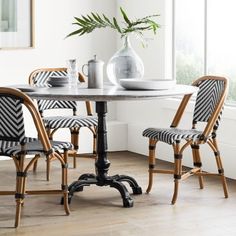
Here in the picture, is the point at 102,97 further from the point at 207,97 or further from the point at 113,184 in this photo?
the point at 207,97

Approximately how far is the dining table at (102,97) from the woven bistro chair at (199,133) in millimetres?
218

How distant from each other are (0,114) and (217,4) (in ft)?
8.40

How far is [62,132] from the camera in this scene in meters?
6.71

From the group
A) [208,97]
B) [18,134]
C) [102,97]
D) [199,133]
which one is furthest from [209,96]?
[18,134]

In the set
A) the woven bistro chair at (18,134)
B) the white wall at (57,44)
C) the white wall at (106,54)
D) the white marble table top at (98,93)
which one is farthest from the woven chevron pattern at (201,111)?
the white wall at (57,44)

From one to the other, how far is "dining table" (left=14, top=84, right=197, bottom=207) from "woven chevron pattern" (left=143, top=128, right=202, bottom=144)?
0.32m

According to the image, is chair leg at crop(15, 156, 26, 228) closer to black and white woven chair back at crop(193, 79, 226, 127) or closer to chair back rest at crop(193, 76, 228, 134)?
chair back rest at crop(193, 76, 228, 134)

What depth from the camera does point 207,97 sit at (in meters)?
5.05

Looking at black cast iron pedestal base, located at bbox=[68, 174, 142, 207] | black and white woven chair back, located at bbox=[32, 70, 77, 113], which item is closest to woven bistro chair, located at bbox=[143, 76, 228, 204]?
black cast iron pedestal base, located at bbox=[68, 174, 142, 207]

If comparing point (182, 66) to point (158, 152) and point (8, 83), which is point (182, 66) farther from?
point (8, 83)

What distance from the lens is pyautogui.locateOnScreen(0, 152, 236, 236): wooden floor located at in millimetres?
4039

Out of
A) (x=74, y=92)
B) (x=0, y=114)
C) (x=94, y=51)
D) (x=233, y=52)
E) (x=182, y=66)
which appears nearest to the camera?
(x=0, y=114)

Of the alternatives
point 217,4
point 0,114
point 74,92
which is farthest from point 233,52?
point 0,114

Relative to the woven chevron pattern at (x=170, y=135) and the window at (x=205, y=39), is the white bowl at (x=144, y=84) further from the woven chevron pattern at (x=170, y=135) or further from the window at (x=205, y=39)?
the window at (x=205, y=39)
